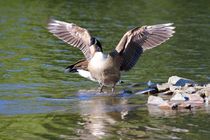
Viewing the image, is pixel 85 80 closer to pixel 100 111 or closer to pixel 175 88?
pixel 175 88

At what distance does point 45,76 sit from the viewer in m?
15.0

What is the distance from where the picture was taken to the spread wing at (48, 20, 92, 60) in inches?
532

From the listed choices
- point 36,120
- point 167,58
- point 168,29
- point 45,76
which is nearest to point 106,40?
point 167,58

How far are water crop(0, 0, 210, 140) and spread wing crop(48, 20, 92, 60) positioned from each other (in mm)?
865

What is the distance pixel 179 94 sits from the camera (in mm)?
12219

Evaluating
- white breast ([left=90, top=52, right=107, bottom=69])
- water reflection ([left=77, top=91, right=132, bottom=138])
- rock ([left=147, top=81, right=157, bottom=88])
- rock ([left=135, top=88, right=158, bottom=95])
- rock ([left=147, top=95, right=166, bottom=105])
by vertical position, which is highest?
white breast ([left=90, top=52, right=107, bottom=69])

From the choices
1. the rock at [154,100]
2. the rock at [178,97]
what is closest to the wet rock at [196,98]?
the rock at [178,97]

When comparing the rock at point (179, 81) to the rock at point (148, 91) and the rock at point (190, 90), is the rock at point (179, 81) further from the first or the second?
the rock at point (190, 90)

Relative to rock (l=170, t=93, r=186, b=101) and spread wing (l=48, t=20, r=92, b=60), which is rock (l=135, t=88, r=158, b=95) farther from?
spread wing (l=48, t=20, r=92, b=60)

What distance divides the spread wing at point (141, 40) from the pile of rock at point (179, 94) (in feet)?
2.76

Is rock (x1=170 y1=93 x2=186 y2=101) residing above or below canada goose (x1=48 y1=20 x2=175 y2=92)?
below

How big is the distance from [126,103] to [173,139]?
315 cm

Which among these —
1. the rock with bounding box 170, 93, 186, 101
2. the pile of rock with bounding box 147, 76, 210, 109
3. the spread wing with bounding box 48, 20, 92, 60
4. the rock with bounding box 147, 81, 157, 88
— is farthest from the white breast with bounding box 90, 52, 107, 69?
the rock with bounding box 170, 93, 186, 101

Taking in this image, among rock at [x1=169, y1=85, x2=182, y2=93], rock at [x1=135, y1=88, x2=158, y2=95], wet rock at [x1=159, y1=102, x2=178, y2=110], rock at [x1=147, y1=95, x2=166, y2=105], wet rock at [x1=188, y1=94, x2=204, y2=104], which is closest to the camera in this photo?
wet rock at [x1=159, y1=102, x2=178, y2=110]
